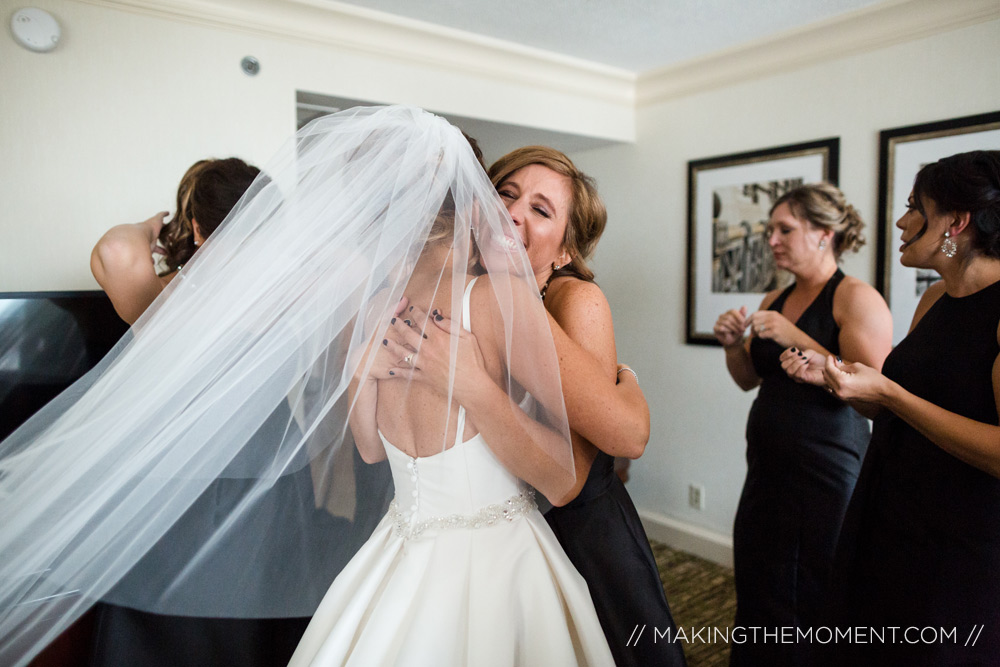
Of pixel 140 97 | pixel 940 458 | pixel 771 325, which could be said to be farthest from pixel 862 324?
pixel 140 97

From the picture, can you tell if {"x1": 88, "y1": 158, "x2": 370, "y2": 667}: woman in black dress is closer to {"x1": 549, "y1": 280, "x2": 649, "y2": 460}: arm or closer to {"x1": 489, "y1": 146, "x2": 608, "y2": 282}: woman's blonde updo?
{"x1": 549, "y1": 280, "x2": 649, "y2": 460}: arm

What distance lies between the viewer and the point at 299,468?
1047 millimetres

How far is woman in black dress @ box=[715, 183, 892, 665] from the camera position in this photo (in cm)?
213

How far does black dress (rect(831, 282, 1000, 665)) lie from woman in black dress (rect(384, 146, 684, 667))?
0.60m

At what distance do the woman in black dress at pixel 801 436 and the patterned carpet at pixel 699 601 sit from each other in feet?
1.39

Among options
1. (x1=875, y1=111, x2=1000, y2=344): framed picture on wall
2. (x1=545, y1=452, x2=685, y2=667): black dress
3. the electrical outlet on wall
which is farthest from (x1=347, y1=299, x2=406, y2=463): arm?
the electrical outlet on wall

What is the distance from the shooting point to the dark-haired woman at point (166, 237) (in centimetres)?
174

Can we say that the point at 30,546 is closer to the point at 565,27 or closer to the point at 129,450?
the point at 129,450

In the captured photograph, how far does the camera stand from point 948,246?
154 cm

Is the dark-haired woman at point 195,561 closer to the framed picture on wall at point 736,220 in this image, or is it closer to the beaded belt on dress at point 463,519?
the beaded belt on dress at point 463,519

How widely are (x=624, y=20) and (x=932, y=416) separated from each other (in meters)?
2.02

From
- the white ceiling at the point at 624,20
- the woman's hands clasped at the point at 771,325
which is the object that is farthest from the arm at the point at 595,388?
the white ceiling at the point at 624,20

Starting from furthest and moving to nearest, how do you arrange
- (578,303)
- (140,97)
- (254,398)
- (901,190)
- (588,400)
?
(901,190)
(140,97)
(578,303)
(588,400)
(254,398)

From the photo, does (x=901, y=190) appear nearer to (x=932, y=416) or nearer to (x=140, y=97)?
(x=932, y=416)
